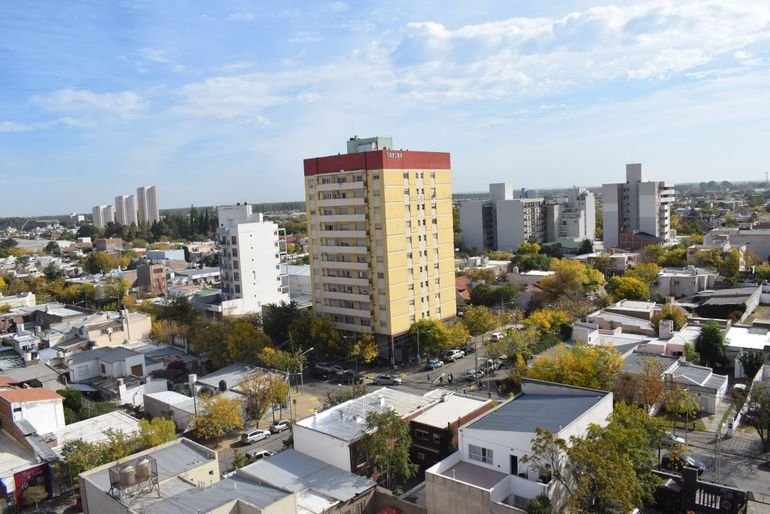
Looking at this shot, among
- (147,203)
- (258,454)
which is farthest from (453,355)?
(147,203)

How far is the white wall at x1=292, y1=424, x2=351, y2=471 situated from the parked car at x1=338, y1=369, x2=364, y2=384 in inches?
450

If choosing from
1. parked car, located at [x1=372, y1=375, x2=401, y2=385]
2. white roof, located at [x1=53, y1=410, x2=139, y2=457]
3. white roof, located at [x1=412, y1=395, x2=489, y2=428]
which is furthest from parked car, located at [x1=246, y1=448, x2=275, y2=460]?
parked car, located at [x1=372, y1=375, x2=401, y2=385]

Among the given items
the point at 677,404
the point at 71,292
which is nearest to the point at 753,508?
the point at 677,404

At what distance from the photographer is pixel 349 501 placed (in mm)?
17516

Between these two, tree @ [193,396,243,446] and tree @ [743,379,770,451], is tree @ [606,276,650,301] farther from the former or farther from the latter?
tree @ [193,396,243,446]

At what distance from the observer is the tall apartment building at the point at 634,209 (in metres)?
75.4

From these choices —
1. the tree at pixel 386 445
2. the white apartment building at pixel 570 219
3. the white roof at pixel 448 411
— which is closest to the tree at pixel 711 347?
the white roof at pixel 448 411

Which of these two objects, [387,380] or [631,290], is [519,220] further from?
[387,380]

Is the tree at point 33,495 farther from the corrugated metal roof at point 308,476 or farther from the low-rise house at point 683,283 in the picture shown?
the low-rise house at point 683,283

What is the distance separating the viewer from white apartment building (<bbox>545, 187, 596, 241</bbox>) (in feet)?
287

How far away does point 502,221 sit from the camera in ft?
277

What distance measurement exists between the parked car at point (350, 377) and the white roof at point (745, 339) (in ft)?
65.7

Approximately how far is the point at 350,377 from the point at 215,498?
18.3 meters

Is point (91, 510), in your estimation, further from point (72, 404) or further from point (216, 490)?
point (72, 404)
